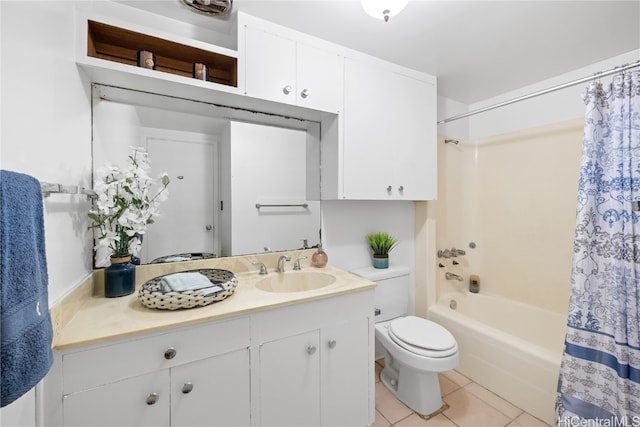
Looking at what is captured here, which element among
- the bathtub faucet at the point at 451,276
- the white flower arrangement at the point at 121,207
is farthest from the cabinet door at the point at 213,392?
the bathtub faucet at the point at 451,276

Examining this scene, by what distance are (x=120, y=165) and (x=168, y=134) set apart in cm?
29

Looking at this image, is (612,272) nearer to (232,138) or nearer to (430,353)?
(430,353)

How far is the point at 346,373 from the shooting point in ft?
4.49

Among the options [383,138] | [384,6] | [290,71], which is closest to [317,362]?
[383,138]

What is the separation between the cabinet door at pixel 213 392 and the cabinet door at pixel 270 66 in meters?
1.29

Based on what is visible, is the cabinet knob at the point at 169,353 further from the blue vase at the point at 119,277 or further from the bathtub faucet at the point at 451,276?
the bathtub faucet at the point at 451,276

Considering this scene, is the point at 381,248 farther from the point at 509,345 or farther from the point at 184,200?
the point at 184,200

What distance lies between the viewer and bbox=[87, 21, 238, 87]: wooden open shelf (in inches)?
47.0

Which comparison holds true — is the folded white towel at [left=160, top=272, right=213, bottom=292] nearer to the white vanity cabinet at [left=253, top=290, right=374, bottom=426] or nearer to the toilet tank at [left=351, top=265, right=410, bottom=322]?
the white vanity cabinet at [left=253, top=290, right=374, bottom=426]

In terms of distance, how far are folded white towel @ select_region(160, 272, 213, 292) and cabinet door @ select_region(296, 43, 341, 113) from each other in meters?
1.08

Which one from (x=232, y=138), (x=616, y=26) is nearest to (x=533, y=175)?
(x=616, y=26)

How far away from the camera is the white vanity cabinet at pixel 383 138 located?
1.69 meters

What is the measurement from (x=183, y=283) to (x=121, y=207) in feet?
1.51

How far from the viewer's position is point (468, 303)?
2455mm
